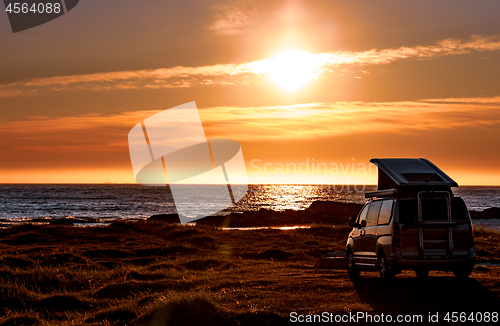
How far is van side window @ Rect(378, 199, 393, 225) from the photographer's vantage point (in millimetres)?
12453

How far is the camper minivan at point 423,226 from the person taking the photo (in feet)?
38.2

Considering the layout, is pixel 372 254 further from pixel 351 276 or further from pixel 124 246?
pixel 124 246

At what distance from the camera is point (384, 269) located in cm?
1247

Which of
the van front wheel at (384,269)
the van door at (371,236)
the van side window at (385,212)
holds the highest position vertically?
the van side window at (385,212)

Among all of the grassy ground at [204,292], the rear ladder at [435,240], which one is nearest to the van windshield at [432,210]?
the rear ladder at [435,240]

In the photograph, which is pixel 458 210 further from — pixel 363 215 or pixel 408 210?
pixel 363 215

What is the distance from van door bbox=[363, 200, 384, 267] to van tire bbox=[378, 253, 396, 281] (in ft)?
0.99

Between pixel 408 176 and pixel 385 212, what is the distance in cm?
119

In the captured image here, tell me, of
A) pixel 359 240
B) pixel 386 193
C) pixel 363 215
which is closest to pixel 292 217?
pixel 363 215

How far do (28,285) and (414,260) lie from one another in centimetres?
1312

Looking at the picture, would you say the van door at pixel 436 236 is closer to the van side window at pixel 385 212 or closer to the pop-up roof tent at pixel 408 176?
the pop-up roof tent at pixel 408 176

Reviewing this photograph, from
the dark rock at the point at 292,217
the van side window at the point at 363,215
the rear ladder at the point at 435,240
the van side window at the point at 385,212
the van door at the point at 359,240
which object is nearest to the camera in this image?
the rear ladder at the point at 435,240

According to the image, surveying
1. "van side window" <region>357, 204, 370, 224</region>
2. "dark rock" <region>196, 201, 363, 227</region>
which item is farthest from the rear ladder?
"dark rock" <region>196, 201, 363, 227</region>

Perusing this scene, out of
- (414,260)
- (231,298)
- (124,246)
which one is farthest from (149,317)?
(124,246)
